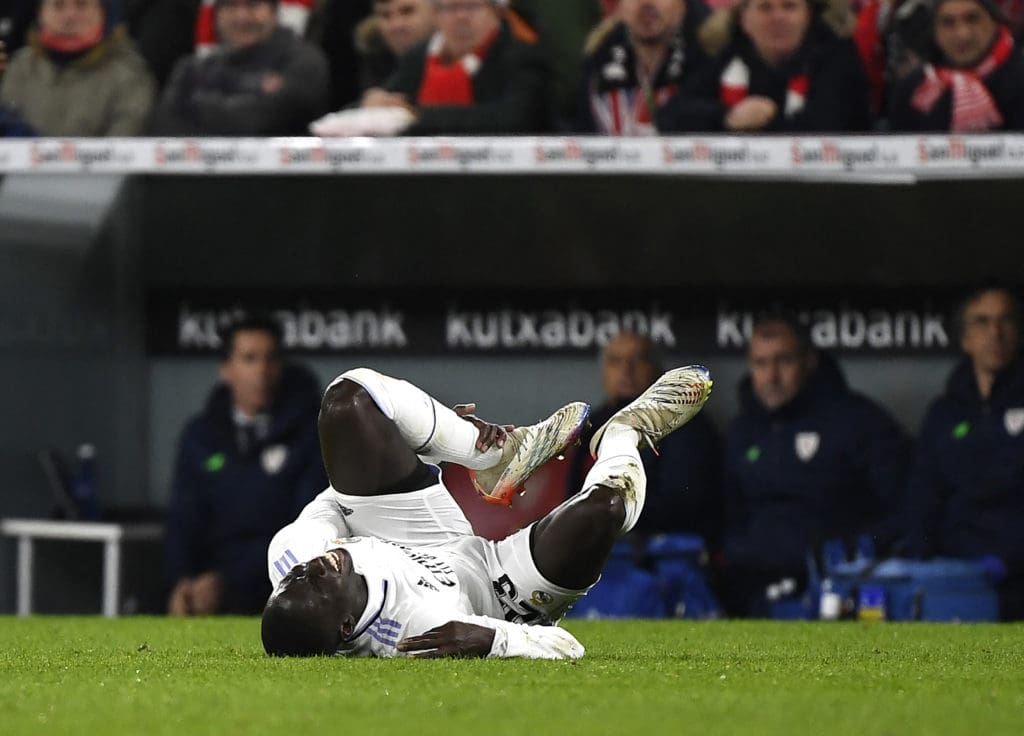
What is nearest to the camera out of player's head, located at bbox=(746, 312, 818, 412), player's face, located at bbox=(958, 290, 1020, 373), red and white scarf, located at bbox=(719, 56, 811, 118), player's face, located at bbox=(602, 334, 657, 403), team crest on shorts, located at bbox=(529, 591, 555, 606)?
team crest on shorts, located at bbox=(529, 591, 555, 606)

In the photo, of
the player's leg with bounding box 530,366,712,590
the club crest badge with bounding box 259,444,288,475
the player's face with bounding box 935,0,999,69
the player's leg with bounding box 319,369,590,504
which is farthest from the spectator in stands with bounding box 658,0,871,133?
the player's leg with bounding box 530,366,712,590

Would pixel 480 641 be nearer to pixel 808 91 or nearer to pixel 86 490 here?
pixel 808 91

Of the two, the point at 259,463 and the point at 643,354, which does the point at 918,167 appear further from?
the point at 259,463

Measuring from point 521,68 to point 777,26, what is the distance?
3.83 ft

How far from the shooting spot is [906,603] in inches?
303

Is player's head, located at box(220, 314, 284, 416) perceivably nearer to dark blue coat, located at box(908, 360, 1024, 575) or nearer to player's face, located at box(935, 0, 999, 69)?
dark blue coat, located at box(908, 360, 1024, 575)

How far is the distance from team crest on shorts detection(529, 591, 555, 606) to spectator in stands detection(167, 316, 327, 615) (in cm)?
390

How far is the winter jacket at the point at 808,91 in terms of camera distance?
8.02 metres

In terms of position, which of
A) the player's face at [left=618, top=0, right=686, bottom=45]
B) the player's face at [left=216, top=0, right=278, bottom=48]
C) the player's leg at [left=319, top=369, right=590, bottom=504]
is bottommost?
the player's leg at [left=319, top=369, right=590, bottom=504]

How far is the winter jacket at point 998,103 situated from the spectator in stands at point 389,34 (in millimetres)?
2309

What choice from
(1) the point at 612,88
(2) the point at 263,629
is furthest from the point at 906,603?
(2) the point at 263,629

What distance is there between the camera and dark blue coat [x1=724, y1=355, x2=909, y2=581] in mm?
8250

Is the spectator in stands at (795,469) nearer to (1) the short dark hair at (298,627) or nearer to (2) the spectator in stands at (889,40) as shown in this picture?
(2) the spectator in stands at (889,40)

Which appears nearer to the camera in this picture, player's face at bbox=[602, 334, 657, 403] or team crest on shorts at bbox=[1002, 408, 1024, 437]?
team crest on shorts at bbox=[1002, 408, 1024, 437]
